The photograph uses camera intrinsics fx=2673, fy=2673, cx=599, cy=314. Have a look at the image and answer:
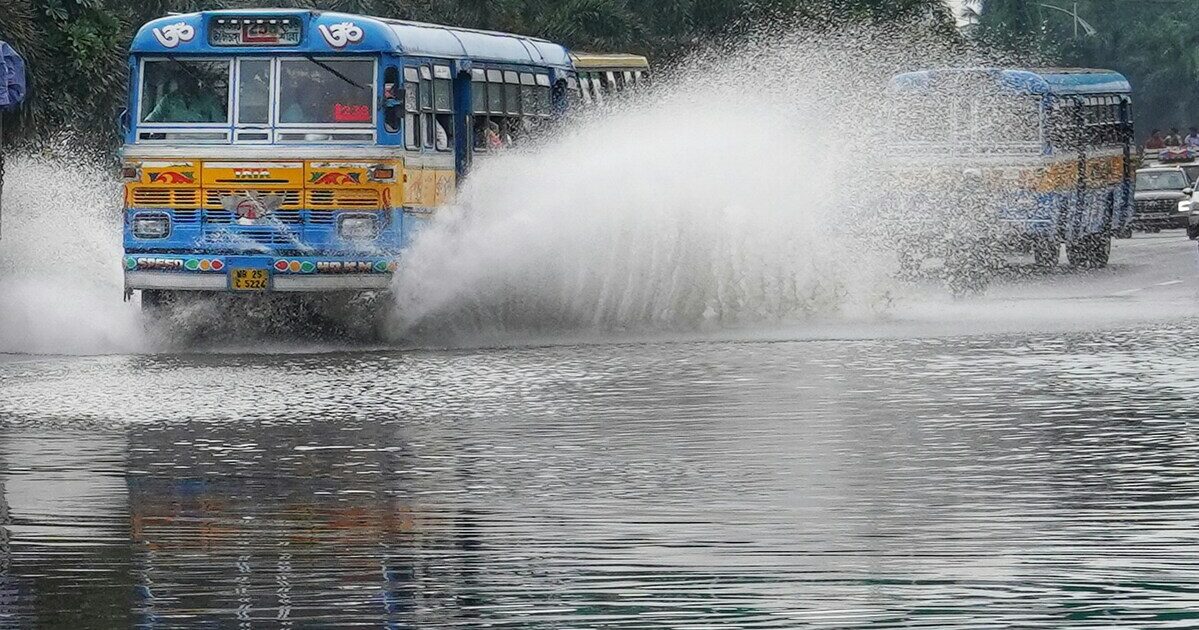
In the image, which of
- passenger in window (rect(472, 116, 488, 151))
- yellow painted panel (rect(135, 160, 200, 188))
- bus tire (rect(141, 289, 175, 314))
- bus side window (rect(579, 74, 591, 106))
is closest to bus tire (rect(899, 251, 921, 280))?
bus side window (rect(579, 74, 591, 106))

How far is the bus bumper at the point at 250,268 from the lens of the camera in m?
20.3

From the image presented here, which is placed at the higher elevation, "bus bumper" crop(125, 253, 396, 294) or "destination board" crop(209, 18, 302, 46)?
"destination board" crop(209, 18, 302, 46)

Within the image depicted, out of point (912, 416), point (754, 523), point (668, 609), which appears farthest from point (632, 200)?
point (668, 609)

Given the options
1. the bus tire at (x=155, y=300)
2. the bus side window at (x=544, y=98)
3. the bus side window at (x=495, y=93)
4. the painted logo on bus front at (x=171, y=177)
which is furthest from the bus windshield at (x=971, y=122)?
the painted logo on bus front at (x=171, y=177)

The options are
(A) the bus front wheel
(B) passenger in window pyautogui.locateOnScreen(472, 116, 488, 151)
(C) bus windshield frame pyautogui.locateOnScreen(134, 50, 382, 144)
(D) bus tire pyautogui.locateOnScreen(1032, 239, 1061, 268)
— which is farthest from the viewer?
(A) the bus front wheel

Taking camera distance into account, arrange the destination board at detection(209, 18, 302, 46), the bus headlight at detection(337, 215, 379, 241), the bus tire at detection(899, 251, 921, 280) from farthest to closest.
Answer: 1. the bus tire at detection(899, 251, 921, 280)
2. the destination board at detection(209, 18, 302, 46)
3. the bus headlight at detection(337, 215, 379, 241)

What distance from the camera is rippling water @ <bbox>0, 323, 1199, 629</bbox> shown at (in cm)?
795

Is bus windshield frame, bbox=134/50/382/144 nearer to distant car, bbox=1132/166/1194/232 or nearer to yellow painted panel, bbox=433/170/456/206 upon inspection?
yellow painted panel, bbox=433/170/456/206

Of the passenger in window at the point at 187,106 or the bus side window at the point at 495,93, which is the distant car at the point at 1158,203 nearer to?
the bus side window at the point at 495,93

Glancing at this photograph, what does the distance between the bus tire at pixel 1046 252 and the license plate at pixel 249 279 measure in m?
16.5

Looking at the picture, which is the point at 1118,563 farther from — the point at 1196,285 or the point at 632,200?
the point at 1196,285

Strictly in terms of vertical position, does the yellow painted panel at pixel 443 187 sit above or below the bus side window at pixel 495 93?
below

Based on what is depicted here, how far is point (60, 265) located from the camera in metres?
24.2

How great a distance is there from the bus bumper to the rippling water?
2692mm
